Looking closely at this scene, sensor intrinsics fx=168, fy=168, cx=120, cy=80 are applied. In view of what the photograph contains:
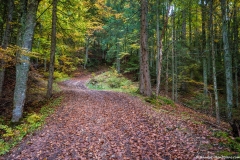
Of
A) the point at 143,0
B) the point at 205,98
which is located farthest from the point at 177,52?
the point at 143,0

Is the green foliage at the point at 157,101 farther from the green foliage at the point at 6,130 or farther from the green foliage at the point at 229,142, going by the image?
the green foliage at the point at 6,130

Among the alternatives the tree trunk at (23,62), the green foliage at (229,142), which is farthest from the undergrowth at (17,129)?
the green foliage at (229,142)

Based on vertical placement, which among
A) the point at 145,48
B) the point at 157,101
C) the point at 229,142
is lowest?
the point at 229,142

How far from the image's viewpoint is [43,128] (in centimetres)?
677

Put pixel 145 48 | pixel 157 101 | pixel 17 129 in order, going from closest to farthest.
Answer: pixel 17 129 < pixel 157 101 < pixel 145 48

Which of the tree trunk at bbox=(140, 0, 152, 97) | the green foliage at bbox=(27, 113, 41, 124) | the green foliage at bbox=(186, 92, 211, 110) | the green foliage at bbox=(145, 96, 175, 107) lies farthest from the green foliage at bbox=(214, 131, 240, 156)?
the green foliage at bbox=(186, 92, 211, 110)

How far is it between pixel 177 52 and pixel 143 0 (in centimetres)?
667

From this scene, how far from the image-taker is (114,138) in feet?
18.9

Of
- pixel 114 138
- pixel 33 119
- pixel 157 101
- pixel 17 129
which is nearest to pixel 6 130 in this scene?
pixel 17 129

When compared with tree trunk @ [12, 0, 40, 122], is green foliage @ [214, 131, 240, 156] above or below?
below

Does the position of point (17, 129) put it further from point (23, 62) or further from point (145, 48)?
point (145, 48)

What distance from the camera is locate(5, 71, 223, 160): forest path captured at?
15.5 ft

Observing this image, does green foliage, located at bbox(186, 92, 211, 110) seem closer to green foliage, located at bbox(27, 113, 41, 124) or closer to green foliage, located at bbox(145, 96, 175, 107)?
green foliage, located at bbox(145, 96, 175, 107)

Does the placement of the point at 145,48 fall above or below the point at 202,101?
above
